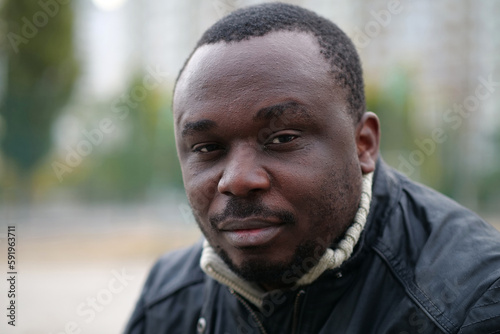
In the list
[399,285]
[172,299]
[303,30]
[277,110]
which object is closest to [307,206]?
[277,110]

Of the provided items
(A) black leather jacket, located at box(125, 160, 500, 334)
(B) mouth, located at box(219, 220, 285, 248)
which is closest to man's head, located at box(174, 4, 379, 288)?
(B) mouth, located at box(219, 220, 285, 248)

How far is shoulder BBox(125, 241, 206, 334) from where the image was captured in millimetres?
2365

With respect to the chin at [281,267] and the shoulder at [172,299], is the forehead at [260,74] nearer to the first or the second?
the chin at [281,267]

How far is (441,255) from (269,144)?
73 centimetres

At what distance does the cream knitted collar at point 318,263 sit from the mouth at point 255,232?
0.23 metres

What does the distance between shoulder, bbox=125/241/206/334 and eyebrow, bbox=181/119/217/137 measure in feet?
2.89

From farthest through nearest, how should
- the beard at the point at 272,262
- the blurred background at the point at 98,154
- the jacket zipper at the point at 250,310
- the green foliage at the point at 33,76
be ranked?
the green foliage at the point at 33,76 → the blurred background at the point at 98,154 → the jacket zipper at the point at 250,310 → the beard at the point at 272,262

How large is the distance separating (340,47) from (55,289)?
7.44 metres

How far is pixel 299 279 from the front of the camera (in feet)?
6.05

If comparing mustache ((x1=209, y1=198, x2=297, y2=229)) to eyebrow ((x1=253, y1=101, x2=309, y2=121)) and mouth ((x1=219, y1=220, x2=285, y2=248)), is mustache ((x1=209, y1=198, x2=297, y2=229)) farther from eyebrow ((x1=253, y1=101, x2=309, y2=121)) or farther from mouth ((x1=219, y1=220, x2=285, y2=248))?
eyebrow ((x1=253, y1=101, x2=309, y2=121))

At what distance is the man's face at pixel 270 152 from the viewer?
67.6 inches

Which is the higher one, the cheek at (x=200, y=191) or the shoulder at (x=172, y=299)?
the cheek at (x=200, y=191)

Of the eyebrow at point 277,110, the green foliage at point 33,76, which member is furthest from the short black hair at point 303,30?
the green foliage at point 33,76

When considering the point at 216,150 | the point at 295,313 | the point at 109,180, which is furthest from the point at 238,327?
the point at 109,180
